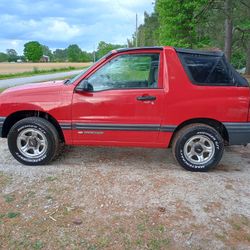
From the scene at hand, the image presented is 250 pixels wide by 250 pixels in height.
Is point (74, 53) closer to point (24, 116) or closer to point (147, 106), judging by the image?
point (24, 116)

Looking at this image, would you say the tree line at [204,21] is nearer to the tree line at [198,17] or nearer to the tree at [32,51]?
the tree line at [198,17]

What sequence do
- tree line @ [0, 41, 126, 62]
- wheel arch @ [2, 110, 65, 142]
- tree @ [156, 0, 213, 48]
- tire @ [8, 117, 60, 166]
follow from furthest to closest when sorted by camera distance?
1. tree line @ [0, 41, 126, 62]
2. tree @ [156, 0, 213, 48]
3. wheel arch @ [2, 110, 65, 142]
4. tire @ [8, 117, 60, 166]

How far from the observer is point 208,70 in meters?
4.06

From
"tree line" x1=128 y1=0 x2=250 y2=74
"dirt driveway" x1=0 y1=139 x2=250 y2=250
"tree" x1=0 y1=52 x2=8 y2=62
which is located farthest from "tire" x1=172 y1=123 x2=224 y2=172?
"tree" x1=0 y1=52 x2=8 y2=62

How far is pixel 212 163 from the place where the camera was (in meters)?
4.19

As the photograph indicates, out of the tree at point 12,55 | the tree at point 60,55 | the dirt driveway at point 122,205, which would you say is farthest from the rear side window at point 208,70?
the tree at point 60,55

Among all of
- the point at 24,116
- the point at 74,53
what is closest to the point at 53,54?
the point at 74,53

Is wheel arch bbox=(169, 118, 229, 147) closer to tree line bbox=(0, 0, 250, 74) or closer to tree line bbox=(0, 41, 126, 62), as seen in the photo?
tree line bbox=(0, 0, 250, 74)

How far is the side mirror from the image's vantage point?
158 inches

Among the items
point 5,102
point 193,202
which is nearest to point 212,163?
point 193,202

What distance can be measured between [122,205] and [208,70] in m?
2.31

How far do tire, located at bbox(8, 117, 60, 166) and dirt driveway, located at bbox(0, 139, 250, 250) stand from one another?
184 mm

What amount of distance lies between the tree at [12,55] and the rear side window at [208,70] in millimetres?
109344

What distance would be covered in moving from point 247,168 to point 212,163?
0.69 metres
